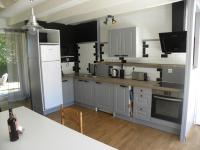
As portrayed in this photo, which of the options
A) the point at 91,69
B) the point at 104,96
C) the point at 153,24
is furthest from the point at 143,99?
the point at 91,69

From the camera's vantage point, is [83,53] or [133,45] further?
[83,53]

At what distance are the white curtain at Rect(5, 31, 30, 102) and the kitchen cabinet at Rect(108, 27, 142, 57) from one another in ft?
8.28

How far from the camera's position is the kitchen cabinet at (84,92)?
4070 mm

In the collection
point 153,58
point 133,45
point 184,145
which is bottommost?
point 184,145

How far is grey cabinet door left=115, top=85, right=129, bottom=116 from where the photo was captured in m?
3.40

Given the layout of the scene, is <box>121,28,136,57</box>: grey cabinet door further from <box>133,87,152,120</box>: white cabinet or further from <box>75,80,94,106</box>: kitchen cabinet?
<box>75,80,94,106</box>: kitchen cabinet

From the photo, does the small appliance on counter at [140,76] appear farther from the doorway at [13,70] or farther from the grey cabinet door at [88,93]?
the doorway at [13,70]

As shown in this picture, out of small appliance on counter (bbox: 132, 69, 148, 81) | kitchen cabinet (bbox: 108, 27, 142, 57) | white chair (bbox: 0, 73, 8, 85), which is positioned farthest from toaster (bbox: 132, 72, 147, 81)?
white chair (bbox: 0, 73, 8, 85)

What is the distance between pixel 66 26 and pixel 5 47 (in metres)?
1.69

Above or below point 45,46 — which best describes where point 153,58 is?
below

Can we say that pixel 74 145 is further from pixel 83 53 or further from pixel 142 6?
pixel 83 53

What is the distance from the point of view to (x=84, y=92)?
4215 millimetres

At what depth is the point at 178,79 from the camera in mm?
3057

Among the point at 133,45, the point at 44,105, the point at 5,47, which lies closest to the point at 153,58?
the point at 133,45
